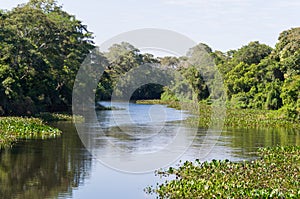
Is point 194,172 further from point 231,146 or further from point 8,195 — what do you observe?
point 231,146

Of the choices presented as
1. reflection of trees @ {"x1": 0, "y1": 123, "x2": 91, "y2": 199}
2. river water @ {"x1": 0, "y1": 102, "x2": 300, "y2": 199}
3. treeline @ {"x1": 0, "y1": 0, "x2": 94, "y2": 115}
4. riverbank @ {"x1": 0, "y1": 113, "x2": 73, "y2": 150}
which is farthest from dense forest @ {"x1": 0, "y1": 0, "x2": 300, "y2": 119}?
reflection of trees @ {"x1": 0, "y1": 123, "x2": 91, "y2": 199}

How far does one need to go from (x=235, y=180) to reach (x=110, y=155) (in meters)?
7.35

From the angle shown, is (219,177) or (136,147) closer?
(219,177)

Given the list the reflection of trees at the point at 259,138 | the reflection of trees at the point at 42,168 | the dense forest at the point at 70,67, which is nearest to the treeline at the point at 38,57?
the dense forest at the point at 70,67

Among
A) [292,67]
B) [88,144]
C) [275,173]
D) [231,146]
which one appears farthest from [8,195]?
[292,67]

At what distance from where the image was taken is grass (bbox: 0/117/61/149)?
24014 millimetres

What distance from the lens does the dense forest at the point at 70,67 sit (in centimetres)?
3253

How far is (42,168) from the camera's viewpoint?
17.6m

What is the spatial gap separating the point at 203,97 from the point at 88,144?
141 ft

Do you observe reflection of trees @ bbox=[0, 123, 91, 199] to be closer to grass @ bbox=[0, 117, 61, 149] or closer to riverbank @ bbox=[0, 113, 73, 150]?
riverbank @ bbox=[0, 113, 73, 150]

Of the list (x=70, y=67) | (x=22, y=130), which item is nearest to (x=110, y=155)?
(x=22, y=130)

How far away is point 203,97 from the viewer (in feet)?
216

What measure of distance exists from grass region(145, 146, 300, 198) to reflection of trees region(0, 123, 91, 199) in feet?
8.86

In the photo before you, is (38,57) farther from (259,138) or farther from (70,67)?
(259,138)
